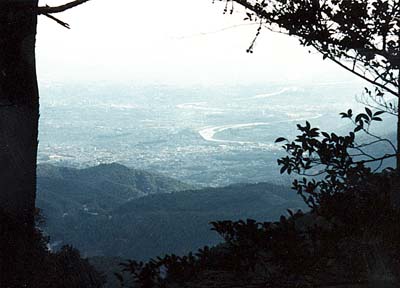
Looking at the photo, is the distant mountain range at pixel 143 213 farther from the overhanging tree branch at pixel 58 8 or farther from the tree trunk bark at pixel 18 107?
the overhanging tree branch at pixel 58 8

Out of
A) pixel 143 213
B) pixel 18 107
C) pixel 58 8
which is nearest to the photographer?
pixel 18 107

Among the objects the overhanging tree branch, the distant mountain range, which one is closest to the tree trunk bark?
the overhanging tree branch

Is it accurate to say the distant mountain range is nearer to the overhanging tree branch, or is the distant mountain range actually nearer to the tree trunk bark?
the tree trunk bark

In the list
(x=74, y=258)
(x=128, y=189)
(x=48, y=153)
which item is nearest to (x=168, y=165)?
(x=48, y=153)

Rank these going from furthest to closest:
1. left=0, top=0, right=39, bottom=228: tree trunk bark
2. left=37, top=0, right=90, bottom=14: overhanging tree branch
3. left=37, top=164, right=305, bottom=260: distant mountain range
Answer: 1. left=37, top=164, right=305, bottom=260: distant mountain range
2. left=37, top=0, right=90, bottom=14: overhanging tree branch
3. left=0, top=0, right=39, bottom=228: tree trunk bark

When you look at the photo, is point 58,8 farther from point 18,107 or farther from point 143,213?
point 143,213

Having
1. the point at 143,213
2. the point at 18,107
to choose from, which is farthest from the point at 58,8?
the point at 143,213
